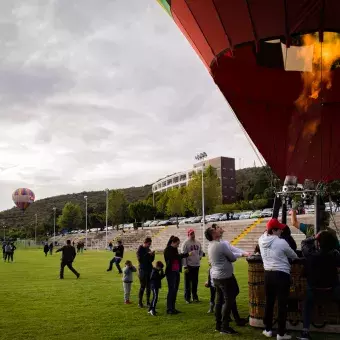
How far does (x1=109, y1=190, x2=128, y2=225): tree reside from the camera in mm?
90375

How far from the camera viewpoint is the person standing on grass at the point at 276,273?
6.86m

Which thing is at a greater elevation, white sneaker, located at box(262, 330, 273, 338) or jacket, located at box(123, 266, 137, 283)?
jacket, located at box(123, 266, 137, 283)

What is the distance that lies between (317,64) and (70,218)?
10395cm

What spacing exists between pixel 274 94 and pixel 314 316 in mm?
6591

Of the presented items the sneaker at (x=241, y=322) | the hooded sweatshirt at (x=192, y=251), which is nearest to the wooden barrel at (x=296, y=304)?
the sneaker at (x=241, y=322)

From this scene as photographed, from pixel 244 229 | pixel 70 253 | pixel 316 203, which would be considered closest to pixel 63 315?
pixel 316 203

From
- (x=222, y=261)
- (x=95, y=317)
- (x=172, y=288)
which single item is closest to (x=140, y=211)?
(x=172, y=288)

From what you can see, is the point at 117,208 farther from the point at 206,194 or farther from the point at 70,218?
the point at 206,194

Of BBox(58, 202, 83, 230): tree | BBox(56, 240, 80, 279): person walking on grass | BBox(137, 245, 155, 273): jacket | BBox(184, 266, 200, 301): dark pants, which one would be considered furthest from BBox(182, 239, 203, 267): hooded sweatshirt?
BBox(58, 202, 83, 230): tree

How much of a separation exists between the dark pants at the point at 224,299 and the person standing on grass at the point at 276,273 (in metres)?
0.60

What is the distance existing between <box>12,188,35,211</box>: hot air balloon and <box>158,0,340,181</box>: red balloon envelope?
70.4 metres

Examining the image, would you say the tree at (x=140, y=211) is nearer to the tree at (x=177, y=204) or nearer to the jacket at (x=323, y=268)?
the tree at (x=177, y=204)

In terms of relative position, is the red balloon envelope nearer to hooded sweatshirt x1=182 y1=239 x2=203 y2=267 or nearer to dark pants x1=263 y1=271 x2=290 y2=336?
hooded sweatshirt x1=182 y1=239 x2=203 y2=267

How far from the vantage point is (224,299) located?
7.77 metres
